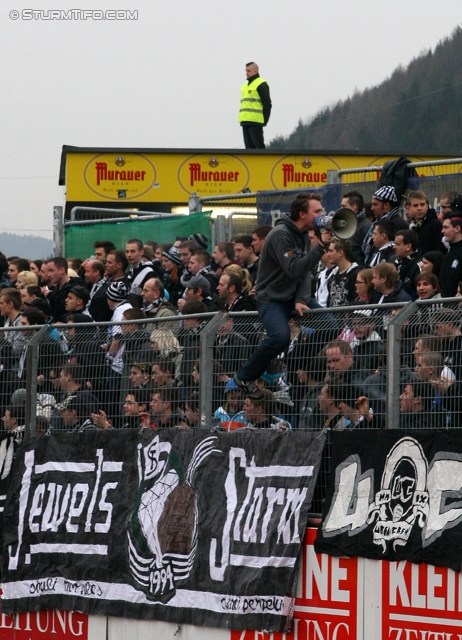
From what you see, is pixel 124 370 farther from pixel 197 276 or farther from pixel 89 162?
pixel 89 162

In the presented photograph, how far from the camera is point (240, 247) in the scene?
43.2 ft

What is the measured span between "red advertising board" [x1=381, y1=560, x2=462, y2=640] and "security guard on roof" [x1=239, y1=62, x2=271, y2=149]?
15.4 m

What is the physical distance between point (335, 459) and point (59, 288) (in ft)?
20.5

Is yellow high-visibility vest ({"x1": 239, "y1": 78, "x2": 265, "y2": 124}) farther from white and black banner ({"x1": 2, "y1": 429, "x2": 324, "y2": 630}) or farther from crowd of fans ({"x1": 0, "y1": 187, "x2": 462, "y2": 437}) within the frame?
white and black banner ({"x1": 2, "y1": 429, "x2": 324, "y2": 630})

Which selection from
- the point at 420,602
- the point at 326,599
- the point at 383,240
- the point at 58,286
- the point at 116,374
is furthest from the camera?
the point at 58,286

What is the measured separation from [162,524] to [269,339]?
6.27 ft

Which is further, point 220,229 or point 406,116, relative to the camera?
point 406,116

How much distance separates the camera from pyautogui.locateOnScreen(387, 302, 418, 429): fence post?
8.24 metres

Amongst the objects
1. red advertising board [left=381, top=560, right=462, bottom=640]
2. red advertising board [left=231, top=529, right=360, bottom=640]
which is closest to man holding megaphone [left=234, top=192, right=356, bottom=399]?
red advertising board [left=231, top=529, right=360, bottom=640]

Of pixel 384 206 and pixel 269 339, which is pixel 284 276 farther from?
pixel 384 206

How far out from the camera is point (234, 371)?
9.45 m

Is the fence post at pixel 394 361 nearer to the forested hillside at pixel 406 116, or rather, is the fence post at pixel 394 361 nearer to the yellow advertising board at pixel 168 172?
the yellow advertising board at pixel 168 172

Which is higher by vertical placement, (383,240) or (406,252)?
(383,240)

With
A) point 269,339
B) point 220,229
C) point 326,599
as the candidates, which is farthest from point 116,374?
point 220,229
